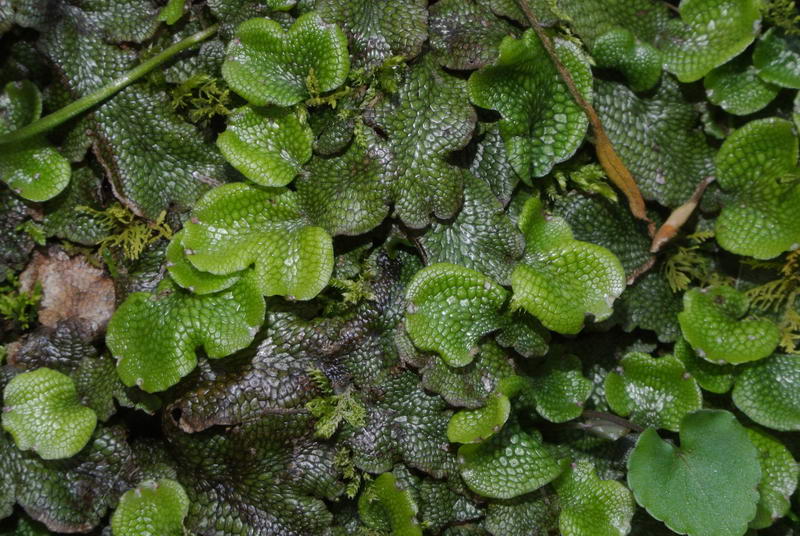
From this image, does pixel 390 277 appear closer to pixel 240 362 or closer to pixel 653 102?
pixel 240 362

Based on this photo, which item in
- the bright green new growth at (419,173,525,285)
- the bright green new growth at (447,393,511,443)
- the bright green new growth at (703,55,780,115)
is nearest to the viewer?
the bright green new growth at (447,393,511,443)

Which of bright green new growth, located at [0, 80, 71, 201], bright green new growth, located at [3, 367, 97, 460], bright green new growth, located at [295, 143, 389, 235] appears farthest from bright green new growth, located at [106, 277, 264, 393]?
bright green new growth, located at [0, 80, 71, 201]

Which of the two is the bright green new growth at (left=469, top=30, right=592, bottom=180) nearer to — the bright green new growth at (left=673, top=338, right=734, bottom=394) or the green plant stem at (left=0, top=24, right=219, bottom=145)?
the bright green new growth at (left=673, top=338, right=734, bottom=394)

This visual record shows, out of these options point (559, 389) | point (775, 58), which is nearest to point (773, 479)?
point (559, 389)

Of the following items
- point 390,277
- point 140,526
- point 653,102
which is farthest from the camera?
point 653,102

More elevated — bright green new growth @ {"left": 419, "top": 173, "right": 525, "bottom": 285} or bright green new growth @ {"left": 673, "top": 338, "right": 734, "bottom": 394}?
bright green new growth @ {"left": 419, "top": 173, "right": 525, "bottom": 285}

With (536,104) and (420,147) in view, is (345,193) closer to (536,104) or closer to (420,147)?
(420,147)

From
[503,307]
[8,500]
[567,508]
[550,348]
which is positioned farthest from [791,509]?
[8,500]
